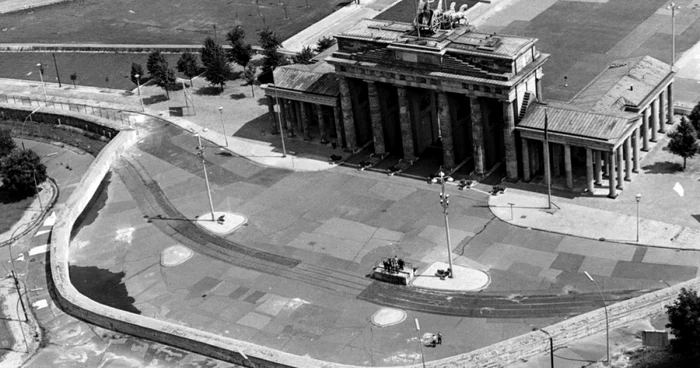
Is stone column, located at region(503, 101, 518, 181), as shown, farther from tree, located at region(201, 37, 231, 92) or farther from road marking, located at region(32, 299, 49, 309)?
road marking, located at region(32, 299, 49, 309)

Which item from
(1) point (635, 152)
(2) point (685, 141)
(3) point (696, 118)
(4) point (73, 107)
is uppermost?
(4) point (73, 107)

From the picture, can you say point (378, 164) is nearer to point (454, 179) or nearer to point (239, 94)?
point (454, 179)

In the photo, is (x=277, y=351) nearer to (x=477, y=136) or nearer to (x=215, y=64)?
(x=477, y=136)

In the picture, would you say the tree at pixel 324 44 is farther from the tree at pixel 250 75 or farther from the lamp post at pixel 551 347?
the lamp post at pixel 551 347

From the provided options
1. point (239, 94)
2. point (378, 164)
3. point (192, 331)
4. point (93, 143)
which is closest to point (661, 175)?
point (378, 164)

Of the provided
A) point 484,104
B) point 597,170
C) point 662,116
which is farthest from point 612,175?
point 662,116
